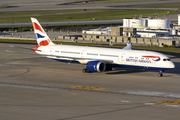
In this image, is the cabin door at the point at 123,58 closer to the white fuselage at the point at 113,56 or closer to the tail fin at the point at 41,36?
the white fuselage at the point at 113,56

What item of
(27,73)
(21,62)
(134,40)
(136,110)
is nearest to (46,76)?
(27,73)

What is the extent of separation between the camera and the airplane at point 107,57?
51.5m

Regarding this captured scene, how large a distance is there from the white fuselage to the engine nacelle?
159cm

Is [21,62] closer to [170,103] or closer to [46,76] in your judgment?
[46,76]

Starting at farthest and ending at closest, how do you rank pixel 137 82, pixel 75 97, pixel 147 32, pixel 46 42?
pixel 147 32, pixel 46 42, pixel 137 82, pixel 75 97

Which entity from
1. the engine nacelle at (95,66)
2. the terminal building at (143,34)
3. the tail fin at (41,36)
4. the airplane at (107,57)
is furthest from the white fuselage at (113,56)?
the terminal building at (143,34)

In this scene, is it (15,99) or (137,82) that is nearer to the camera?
(15,99)

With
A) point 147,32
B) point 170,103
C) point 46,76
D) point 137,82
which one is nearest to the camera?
point 170,103

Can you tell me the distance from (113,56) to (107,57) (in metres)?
1.12

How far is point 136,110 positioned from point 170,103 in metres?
5.05

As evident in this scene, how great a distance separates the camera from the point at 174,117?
96.1 feet

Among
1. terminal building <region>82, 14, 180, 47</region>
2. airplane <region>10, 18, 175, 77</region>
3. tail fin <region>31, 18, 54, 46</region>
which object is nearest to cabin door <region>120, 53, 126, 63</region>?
airplane <region>10, 18, 175, 77</region>

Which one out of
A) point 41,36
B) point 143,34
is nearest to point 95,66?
point 41,36

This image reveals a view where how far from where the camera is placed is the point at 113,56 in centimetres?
5428
